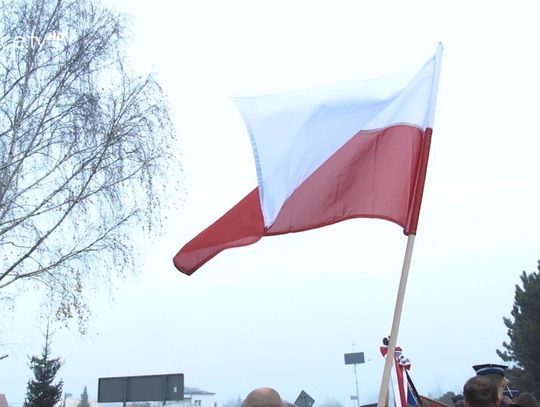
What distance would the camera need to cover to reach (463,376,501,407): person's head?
4.13 meters

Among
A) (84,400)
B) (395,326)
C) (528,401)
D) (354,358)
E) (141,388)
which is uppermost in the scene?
(354,358)

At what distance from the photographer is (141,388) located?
11836 mm

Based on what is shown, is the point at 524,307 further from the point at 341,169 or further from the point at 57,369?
the point at 341,169

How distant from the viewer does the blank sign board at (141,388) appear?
37.5ft

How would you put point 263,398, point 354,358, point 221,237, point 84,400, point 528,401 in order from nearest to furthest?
point 263,398, point 221,237, point 528,401, point 354,358, point 84,400

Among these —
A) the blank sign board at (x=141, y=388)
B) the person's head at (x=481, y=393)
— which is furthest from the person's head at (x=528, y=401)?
the blank sign board at (x=141, y=388)

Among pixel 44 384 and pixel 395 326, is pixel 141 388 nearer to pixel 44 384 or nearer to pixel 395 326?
pixel 395 326

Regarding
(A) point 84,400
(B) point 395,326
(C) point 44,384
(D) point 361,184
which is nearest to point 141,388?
(D) point 361,184

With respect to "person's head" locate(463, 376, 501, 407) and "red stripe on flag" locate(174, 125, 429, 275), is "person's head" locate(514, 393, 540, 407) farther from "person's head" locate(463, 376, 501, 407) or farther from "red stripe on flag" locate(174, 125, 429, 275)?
"red stripe on flag" locate(174, 125, 429, 275)

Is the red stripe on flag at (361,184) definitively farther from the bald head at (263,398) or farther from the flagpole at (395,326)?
the bald head at (263,398)

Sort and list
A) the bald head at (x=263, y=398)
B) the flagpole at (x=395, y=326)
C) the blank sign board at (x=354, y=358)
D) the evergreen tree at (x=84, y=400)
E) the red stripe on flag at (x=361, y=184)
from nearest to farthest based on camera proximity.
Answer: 1. the bald head at (x=263, y=398)
2. the flagpole at (x=395, y=326)
3. the red stripe on flag at (x=361, y=184)
4. the blank sign board at (x=354, y=358)
5. the evergreen tree at (x=84, y=400)

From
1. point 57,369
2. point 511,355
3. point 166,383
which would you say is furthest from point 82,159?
point 511,355

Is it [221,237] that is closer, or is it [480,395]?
[480,395]

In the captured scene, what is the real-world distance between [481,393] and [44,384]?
2739cm
